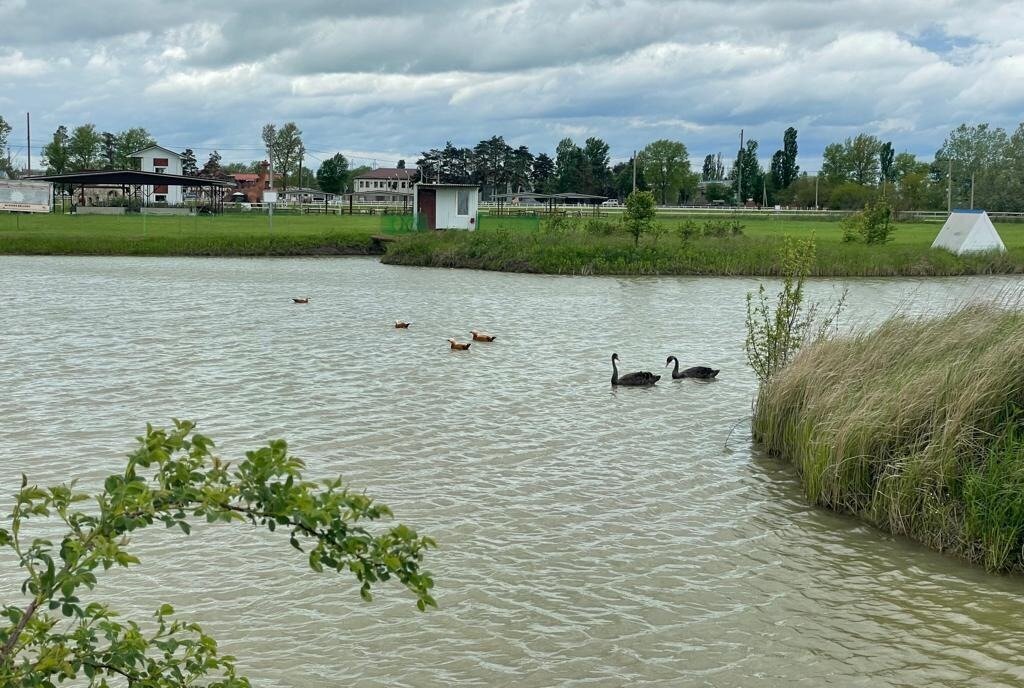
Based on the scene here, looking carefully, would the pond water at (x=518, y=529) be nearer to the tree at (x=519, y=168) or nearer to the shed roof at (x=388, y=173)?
the tree at (x=519, y=168)

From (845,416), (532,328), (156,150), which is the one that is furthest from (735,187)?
Result: (845,416)

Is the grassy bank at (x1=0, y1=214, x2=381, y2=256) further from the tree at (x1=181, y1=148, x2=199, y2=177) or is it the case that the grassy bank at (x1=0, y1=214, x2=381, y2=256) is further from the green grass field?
the tree at (x1=181, y1=148, x2=199, y2=177)

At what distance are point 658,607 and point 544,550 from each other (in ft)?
4.86

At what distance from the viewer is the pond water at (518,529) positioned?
7492mm

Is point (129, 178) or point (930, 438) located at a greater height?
point (129, 178)

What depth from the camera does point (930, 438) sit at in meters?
9.90

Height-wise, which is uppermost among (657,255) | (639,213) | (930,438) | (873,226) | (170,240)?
(639,213)

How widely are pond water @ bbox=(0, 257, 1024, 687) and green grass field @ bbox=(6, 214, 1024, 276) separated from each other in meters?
20.5

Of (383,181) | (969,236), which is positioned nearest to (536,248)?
(969,236)

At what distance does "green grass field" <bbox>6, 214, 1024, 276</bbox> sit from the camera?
43.0 metres

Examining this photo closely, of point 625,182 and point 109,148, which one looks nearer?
point 109,148

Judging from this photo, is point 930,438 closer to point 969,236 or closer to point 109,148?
point 969,236

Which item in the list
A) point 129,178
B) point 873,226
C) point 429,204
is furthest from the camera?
point 129,178

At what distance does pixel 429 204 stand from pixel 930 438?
48134mm
